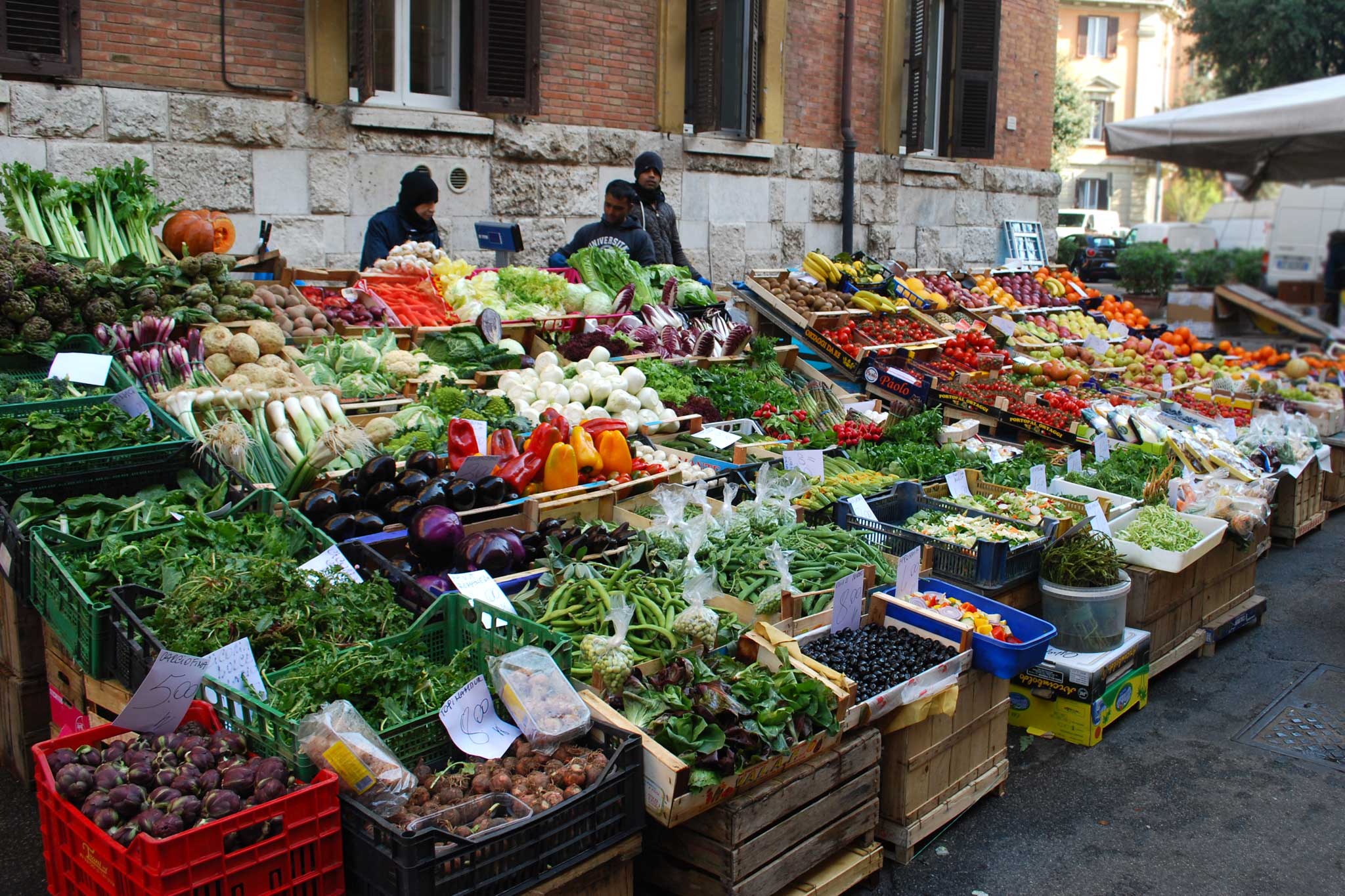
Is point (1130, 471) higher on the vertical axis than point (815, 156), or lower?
lower

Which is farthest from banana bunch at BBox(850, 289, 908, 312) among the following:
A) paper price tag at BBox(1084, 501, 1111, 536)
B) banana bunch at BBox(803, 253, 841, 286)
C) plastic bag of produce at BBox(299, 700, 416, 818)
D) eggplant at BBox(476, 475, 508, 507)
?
plastic bag of produce at BBox(299, 700, 416, 818)

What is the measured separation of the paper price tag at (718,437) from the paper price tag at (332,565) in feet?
8.73

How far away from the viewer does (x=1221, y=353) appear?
450 inches

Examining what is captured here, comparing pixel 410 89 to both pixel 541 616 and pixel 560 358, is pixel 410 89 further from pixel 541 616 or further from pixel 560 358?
pixel 541 616

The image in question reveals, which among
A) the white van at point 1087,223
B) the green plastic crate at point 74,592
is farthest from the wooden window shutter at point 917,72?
the white van at point 1087,223

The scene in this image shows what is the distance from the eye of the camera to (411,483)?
4586 mm

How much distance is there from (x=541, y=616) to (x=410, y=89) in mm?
7304

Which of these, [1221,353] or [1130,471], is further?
[1221,353]

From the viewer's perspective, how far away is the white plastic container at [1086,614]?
509cm

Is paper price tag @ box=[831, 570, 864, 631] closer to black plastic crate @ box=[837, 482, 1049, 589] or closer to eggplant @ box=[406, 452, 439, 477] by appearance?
black plastic crate @ box=[837, 482, 1049, 589]

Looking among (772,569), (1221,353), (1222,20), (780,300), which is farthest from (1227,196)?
(772,569)

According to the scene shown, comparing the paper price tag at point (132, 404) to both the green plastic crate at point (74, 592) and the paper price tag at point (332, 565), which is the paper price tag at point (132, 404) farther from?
Result: the paper price tag at point (332, 565)

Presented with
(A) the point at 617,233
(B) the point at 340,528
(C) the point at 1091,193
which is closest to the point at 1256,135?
(A) the point at 617,233

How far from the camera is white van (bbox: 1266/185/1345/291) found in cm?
2075
